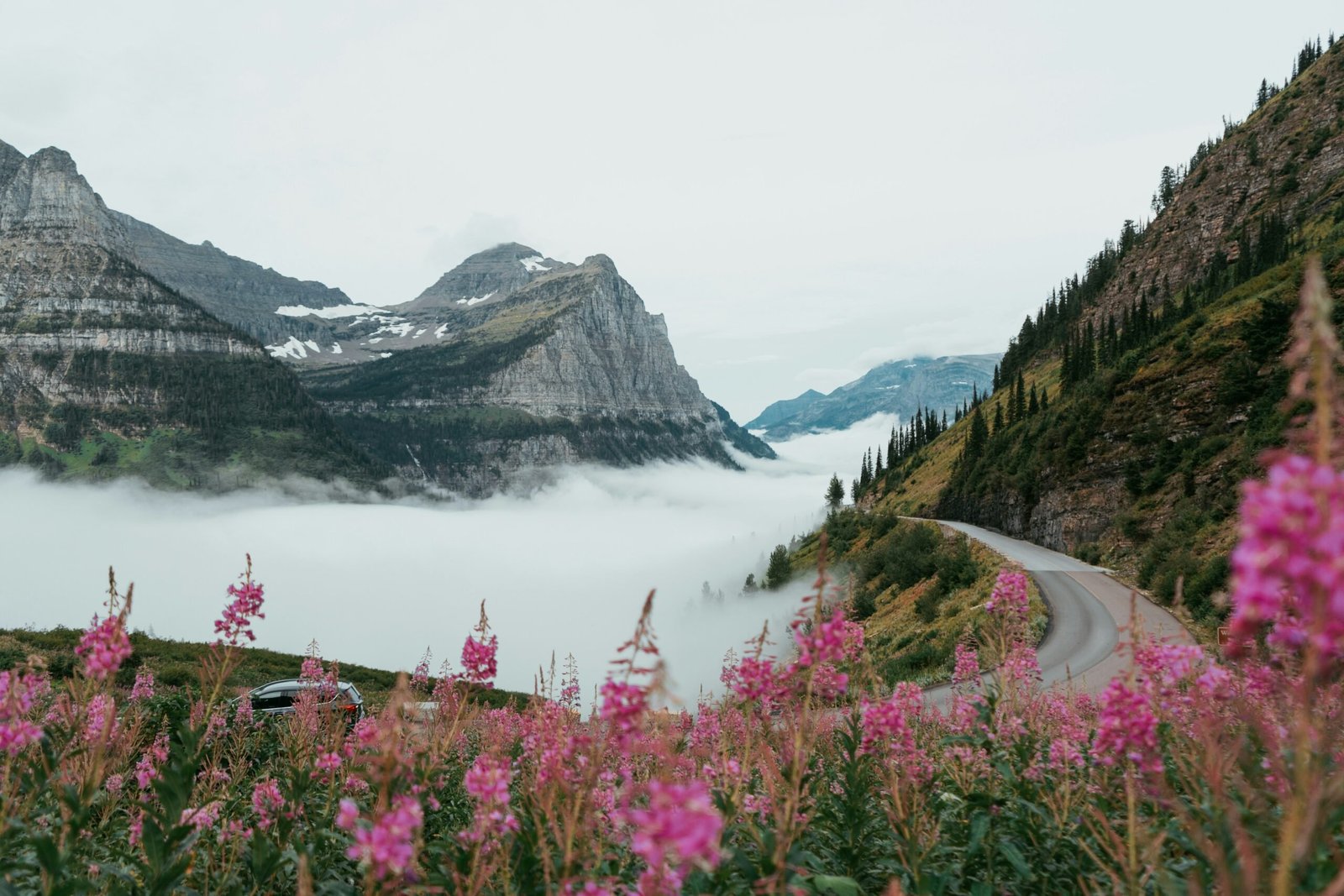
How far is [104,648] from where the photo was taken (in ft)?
15.6

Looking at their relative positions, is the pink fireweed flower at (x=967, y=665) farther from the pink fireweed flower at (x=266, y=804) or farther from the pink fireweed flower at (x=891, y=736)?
the pink fireweed flower at (x=266, y=804)

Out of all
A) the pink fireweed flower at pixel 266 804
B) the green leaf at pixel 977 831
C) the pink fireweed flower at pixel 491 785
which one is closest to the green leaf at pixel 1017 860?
the green leaf at pixel 977 831

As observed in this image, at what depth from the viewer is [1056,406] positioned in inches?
2940

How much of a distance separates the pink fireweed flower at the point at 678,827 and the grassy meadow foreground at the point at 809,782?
0.01 metres

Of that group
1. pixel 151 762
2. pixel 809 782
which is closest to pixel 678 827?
pixel 809 782

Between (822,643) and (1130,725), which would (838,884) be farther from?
(1130,725)

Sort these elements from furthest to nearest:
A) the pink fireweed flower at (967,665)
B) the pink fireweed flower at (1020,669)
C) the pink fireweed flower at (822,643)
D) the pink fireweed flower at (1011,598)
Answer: the pink fireweed flower at (967,665), the pink fireweed flower at (1011,598), the pink fireweed flower at (1020,669), the pink fireweed flower at (822,643)

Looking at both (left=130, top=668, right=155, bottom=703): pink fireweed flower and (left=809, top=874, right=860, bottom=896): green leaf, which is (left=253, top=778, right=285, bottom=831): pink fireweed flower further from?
(left=130, top=668, right=155, bottom=703): pink fireweed flower

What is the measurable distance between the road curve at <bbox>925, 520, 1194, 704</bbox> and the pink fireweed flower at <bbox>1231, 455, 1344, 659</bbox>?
1849 centimetres

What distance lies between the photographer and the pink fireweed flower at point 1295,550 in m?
1.69

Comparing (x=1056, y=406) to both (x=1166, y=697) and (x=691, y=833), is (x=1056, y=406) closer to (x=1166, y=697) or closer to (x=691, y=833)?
(x=1166, y=697)

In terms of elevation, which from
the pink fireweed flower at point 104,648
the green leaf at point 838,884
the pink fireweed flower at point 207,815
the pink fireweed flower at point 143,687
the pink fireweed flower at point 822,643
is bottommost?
the pink fireweed flower at point 143,687

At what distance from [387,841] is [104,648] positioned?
3362 millimetres

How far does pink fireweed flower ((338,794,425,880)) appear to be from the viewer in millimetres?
2842
